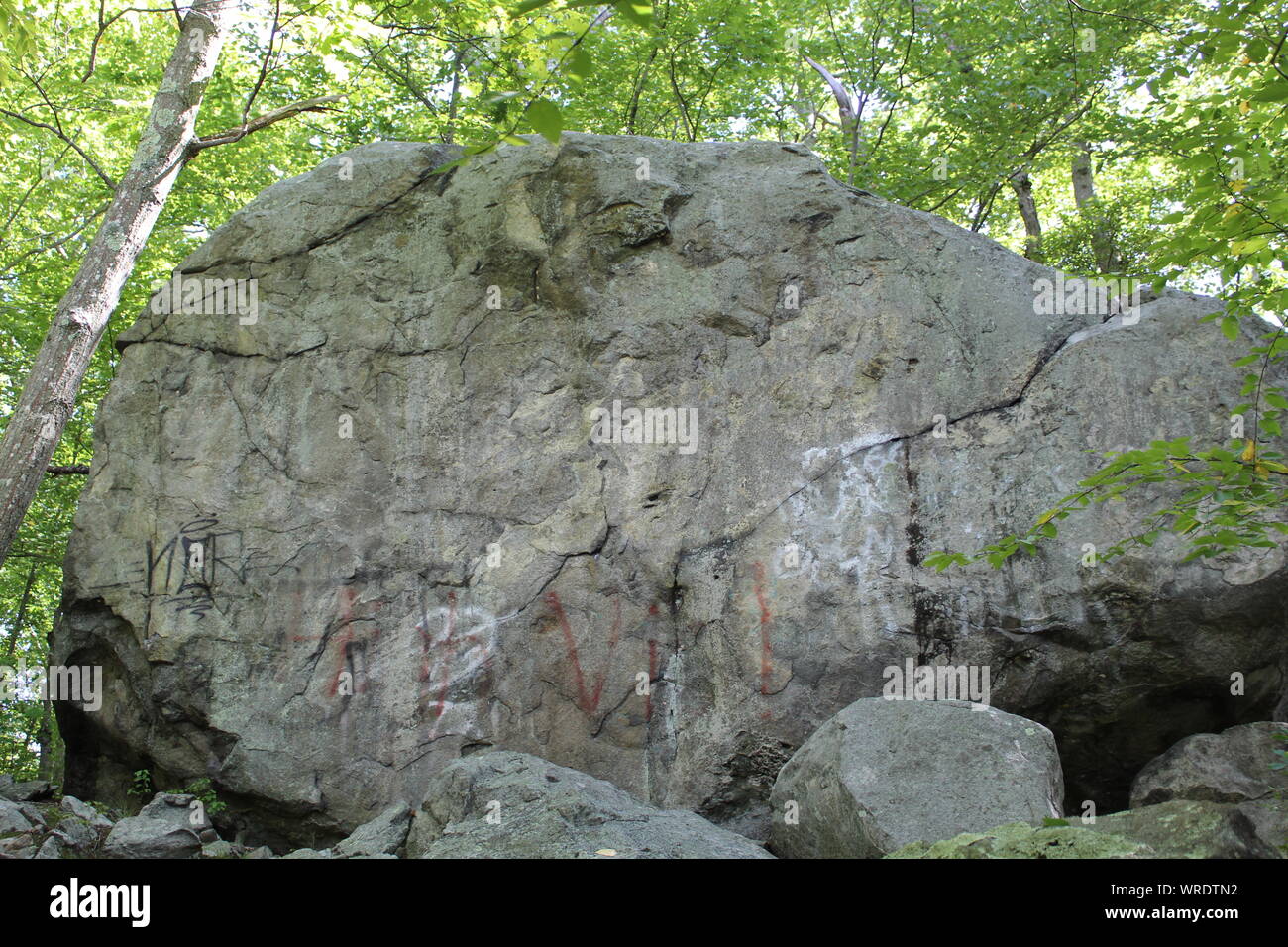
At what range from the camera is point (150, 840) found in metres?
5.75

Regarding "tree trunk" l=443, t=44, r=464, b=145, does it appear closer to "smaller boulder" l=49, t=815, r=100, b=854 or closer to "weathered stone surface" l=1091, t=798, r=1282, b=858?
"smaller boulder" l=49, t=815, r=100, b=854

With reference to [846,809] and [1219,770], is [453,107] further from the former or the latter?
[1219,770]

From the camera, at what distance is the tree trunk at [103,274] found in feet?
21.7

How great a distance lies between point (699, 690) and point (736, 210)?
337 cm

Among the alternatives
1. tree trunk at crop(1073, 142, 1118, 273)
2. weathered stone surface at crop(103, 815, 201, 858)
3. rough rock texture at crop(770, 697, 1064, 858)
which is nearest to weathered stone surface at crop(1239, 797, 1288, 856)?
rough rock texture at crop(770, 697, 1064, 858)

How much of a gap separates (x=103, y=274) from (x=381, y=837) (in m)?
4.44

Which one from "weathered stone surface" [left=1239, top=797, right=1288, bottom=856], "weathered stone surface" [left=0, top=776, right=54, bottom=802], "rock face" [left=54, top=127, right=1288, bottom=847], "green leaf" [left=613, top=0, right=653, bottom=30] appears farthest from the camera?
"weathered stone surface" [left=0, top=776, right=54, bottom=802]

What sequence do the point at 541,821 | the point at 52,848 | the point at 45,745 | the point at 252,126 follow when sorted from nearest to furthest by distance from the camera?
the point at 541,821 < the point at 52,848 < the point at 252,126 < the point at 45,745

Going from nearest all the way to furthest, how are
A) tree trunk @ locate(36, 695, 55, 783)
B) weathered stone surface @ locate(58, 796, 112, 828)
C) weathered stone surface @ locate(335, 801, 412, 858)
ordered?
weathered stone surface @ locate(335, 801, 412, 858)
weathered stone surface @ locate(58, 796, 112, 828)
tree trunk @ locate(36, 695, 55, 783)

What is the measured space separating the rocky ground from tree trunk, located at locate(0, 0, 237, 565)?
2.15 m

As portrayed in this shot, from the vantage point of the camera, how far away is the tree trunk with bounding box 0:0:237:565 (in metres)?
6.61

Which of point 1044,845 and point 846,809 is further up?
point 1044,845

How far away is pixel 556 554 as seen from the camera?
6766mm

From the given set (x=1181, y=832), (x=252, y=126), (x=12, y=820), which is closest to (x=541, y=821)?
(x=1181, y=832)
